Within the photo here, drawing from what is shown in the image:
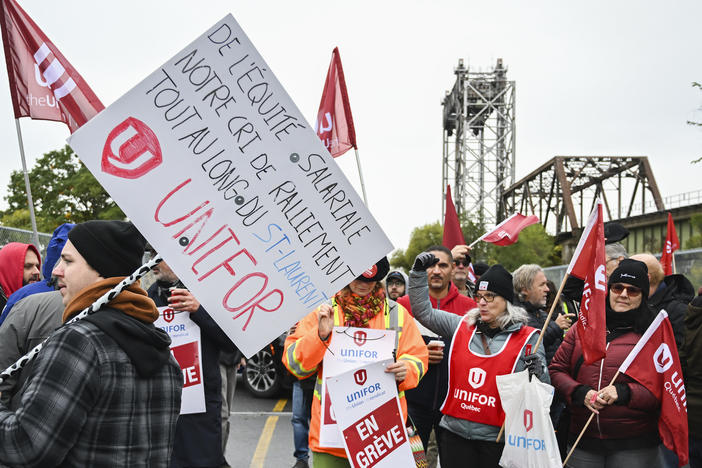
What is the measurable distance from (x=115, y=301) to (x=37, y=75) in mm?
4029

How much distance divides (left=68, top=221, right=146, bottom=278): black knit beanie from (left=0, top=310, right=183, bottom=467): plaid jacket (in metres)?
0.23

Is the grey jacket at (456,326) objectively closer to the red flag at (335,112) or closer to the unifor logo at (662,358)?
the unifor logo at (662,358)

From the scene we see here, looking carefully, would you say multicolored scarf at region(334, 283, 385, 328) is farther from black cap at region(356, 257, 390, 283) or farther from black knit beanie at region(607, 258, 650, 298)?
black knit beanie at region(607, 258, 650, 298)

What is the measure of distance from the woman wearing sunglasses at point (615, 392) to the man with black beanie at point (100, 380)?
262cm

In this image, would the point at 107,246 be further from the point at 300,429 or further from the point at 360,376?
the point at 300,429

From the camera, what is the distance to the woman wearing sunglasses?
145 inches

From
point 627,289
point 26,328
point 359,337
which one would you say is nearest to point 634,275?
point 627,289

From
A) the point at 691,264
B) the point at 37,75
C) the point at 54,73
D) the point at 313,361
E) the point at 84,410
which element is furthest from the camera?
the point at 691,264

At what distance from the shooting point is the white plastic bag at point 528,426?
3.41 m

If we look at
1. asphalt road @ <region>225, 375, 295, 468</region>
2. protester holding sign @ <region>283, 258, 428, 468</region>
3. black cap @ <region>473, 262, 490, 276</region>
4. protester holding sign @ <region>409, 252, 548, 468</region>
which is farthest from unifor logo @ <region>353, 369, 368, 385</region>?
black cap @ <region>473, 262, 490, 276</region>

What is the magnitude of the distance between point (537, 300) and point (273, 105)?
149 inches

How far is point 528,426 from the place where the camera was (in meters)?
3.46

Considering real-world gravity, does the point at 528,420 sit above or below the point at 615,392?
above

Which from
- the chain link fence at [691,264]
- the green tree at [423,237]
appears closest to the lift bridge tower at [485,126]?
the green tree at [423,237]
